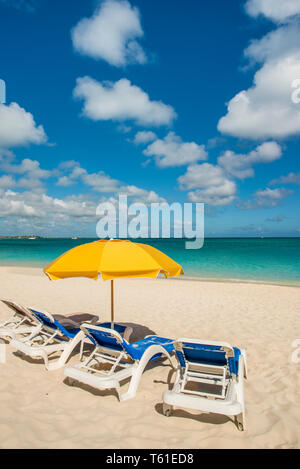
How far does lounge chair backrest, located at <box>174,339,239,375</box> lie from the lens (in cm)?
340

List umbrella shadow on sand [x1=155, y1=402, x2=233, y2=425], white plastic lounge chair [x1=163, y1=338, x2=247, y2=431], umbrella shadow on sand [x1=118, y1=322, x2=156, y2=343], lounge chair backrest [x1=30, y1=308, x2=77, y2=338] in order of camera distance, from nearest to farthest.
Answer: white plastic lounge chair [x1=163, y1=338, x2=247, y2=431], umbrella shadow on sand [x1=155, y1=402, x2=233, y2=425], lounge chair backrest [x1=30, y1=308, x2=77, y2=338], umbrella shadow on sand [x1=118, y1=322, x2=156, y2=343]

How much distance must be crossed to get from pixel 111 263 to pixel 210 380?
1.98 m

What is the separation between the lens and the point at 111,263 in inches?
159

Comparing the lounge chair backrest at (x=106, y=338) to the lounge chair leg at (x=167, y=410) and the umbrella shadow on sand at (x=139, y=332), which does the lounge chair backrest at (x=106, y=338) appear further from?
the umbrella shadow on sand at (x=139, y=332)

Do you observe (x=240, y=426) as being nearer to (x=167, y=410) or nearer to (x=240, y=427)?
(x=240, y=427)

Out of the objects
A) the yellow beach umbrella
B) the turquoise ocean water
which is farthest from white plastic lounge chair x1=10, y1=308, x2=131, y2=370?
the turquoise ocean water

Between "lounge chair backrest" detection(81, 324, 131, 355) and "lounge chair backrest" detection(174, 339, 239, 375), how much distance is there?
73 cm

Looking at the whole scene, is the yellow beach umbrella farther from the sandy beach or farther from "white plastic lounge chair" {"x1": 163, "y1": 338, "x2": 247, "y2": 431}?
the sandy beach

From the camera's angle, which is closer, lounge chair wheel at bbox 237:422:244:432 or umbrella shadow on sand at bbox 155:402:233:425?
lounge chair wheel at bbox 237:422:244:432

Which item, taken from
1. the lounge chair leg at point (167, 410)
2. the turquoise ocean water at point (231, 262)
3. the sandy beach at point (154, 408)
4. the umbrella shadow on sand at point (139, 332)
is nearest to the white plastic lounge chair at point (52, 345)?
the sandy beach at point (154, 408)

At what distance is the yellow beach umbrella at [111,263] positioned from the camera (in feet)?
12.9

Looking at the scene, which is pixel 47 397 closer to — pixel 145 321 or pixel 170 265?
pixel 170 265

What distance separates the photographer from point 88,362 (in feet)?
13.9
